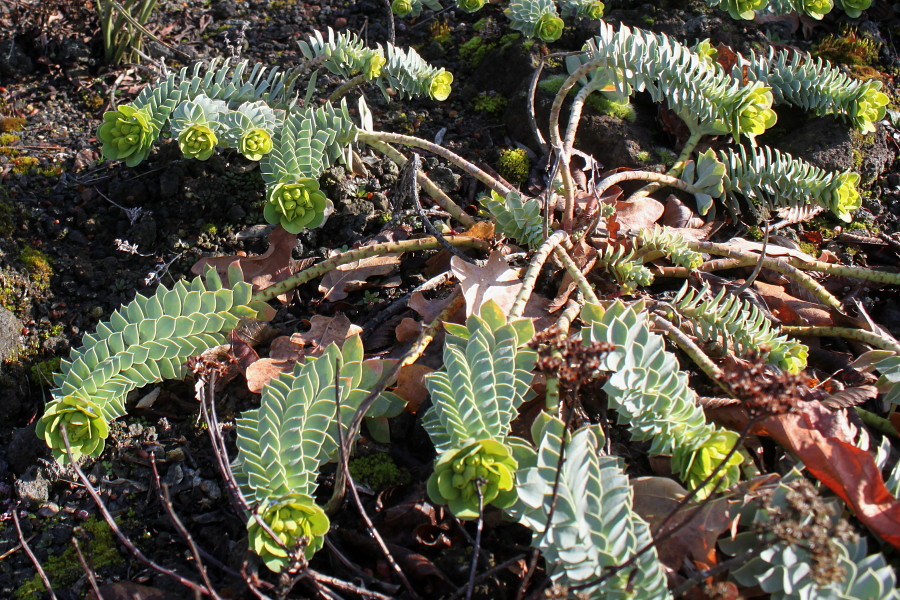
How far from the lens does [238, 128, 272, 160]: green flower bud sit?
198 centimetres

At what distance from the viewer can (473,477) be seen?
1322 mm

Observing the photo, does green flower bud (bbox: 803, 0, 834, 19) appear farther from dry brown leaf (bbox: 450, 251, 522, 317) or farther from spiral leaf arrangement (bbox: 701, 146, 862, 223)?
dry brown leaf (bbox: 450, 251, 522, 317)

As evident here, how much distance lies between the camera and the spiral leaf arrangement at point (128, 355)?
1.59m

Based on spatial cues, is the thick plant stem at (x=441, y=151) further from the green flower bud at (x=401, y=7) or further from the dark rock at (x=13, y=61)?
the dark rock at (x=13, y=61)

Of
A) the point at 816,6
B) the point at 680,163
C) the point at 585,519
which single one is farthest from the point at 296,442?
the point at 816,6

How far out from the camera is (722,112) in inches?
83.7

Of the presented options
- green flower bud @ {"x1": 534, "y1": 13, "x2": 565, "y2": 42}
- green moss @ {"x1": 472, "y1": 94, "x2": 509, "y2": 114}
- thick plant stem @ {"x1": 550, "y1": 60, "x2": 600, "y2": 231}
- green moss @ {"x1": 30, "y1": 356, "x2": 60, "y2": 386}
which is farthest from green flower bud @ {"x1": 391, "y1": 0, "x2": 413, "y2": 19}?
green moss @ {"x1": 30, "y1": 356, "x2": 60, "y2": 386}

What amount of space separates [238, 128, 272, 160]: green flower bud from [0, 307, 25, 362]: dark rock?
770 millimetres

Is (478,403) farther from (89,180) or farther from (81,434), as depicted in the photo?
(89,180)

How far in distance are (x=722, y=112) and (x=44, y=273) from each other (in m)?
2.04

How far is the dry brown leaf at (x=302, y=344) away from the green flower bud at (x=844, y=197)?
1441 mm

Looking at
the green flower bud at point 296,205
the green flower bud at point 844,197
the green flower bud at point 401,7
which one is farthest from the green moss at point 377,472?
the green flower bud at point 401,7

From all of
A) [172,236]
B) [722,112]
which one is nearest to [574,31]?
[722,112]

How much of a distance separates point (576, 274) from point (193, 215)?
4.09 ft
